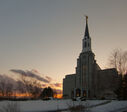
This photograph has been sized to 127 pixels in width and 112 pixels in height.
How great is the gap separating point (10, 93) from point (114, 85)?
2081 inches

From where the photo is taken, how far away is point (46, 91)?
10219 centimetres

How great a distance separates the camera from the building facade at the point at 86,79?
92375 millimetres

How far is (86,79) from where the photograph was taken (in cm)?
9869

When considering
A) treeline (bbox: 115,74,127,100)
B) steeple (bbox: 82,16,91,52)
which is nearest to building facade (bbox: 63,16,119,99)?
steeple (bbox: 82,16,91,52)

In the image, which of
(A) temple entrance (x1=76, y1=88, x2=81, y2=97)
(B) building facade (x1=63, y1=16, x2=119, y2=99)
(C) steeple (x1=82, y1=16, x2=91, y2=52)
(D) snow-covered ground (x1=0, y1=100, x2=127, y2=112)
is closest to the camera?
(D) snow-covered ground (x1=0, y1=100, x2=127, y2=112)

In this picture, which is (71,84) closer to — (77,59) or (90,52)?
(77,59)

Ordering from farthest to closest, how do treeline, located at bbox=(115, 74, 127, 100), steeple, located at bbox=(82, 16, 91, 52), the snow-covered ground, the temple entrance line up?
1. steeple, located at bbox=(82, 16, 91, 52)
2. the temple entrance
3. treeline, located at bbox=(115, 74, 127, 100)
4. the snow-covered ground

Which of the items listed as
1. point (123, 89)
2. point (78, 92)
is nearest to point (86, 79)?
point (78, 92)

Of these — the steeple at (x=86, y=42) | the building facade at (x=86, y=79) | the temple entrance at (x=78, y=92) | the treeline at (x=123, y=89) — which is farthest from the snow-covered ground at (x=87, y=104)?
the steeple at (x=86, y=42)

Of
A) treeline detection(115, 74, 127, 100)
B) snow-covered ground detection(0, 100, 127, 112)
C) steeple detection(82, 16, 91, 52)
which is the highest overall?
steeple detection(82, 16, 91, 52)

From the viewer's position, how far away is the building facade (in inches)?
3637

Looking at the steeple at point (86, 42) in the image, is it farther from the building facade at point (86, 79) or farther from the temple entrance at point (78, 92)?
the temple entrance at point (78, 92)

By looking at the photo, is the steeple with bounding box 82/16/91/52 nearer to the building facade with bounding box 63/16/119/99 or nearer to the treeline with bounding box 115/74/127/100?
the building facade with bounding box 63/16/119/99

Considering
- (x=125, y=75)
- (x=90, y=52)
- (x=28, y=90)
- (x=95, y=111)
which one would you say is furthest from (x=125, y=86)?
(x=90, y=52)
